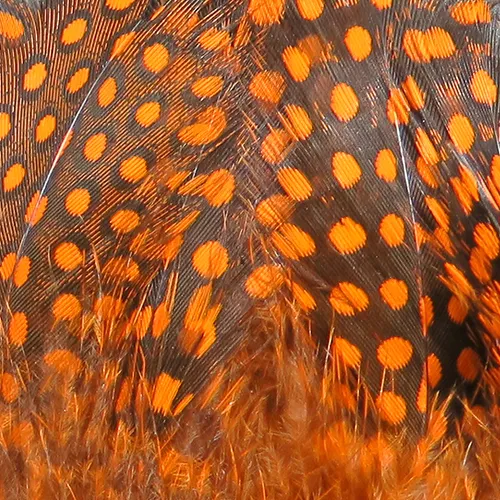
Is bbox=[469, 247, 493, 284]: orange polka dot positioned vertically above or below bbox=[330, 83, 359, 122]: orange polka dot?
below

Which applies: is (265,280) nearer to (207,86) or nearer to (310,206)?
(310,206)

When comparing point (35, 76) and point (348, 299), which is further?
point (35, 76)

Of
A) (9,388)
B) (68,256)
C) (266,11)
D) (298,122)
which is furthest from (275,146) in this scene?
(9,388)

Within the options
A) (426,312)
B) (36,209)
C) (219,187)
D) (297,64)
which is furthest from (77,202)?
(426,312)

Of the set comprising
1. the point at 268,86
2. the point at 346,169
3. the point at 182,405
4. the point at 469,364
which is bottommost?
the point at 469,364

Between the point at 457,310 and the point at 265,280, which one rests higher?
the point at 265,280

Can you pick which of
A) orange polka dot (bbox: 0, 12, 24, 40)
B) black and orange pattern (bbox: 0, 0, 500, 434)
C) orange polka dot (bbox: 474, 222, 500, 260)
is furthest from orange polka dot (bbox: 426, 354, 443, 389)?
orange polka dot (bbox: 0, 12, 24, 40)

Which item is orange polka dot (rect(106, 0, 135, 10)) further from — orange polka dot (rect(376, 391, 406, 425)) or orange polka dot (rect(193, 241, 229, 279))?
orange polka dot (rect(376, 391, 406, 425))
